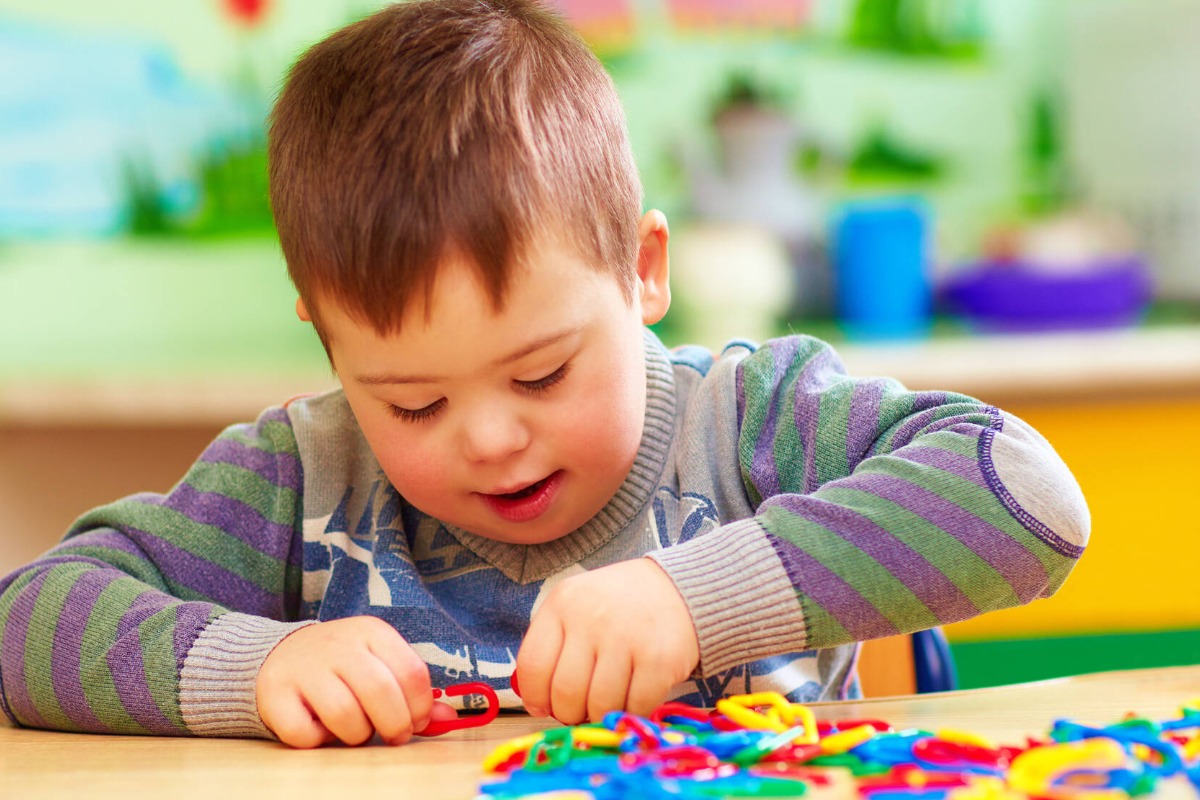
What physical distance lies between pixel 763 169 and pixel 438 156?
1.54m

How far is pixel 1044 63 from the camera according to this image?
2.34m

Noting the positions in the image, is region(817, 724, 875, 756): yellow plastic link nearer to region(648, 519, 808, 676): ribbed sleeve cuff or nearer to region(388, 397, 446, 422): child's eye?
region(648, 519, 808, 676): ribbed sleeve cuff

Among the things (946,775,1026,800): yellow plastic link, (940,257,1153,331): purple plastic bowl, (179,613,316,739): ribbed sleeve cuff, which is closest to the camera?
(946,775,1026,800): yellow plastic link

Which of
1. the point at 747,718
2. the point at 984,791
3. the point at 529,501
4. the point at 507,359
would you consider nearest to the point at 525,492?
the point at 529,501

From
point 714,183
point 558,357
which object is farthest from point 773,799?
point 714,183

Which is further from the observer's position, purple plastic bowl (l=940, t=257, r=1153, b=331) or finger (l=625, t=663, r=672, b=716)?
purple plastic bowl (l=940, t=257, r=1153, b=331)

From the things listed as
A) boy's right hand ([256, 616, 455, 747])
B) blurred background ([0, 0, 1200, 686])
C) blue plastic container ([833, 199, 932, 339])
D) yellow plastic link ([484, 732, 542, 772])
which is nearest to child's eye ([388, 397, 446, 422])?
boy's right hand ([256, 616, 455, 747])

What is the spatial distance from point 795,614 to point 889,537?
6 cm

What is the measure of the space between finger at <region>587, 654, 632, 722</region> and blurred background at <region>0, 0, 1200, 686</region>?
132 cm

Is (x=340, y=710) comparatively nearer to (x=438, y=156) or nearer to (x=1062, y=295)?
(x=438, y=156)

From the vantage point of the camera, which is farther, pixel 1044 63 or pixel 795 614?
pixel 1044 63

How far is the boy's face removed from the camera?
0.70 m

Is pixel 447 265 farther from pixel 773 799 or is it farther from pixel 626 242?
pixel 773 799

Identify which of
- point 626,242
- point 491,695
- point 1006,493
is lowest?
point 491,695
